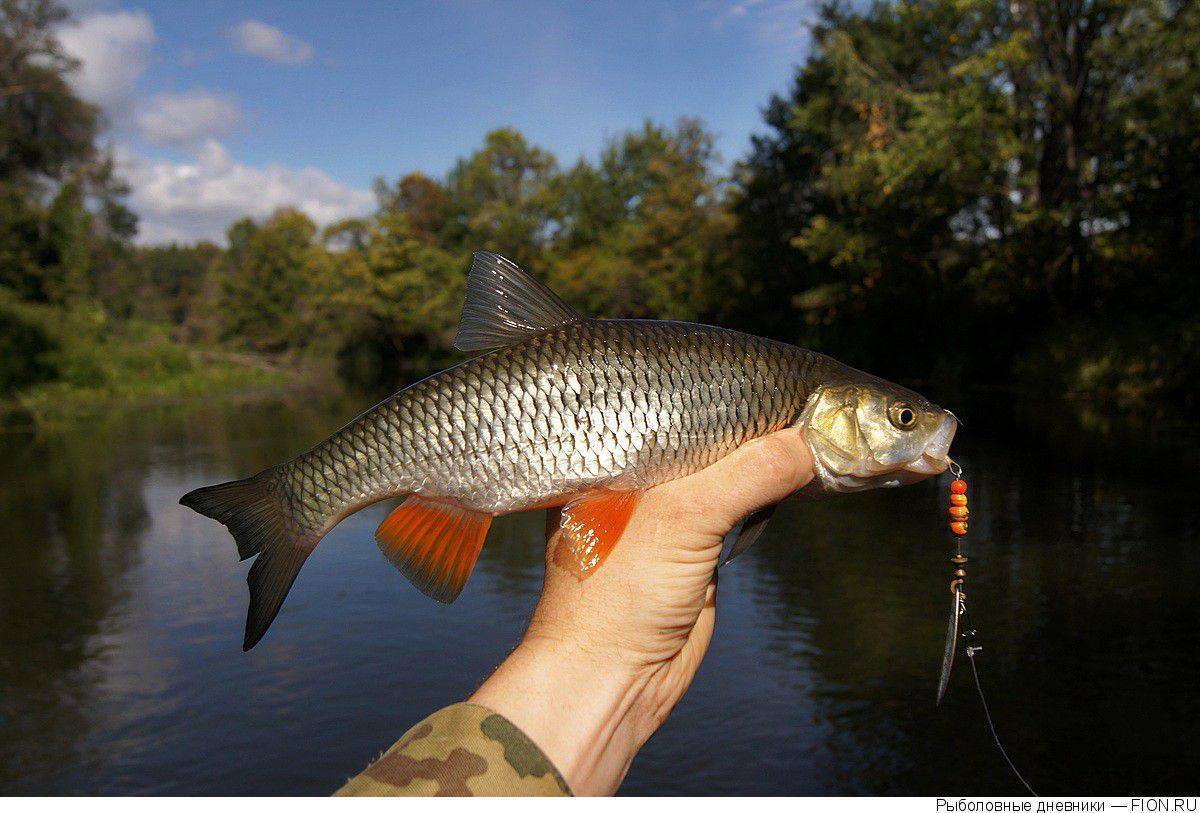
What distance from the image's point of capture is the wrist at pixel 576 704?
2.39 metres

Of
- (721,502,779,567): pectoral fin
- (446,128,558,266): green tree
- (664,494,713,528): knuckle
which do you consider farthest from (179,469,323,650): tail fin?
(446,128,558,266): green tree

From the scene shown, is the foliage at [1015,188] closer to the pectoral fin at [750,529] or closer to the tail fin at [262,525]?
the pectoral fin at [750,529]

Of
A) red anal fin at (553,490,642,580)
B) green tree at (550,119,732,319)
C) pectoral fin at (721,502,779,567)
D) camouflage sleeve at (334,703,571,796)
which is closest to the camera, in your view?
camouflage sleeve at (334,703,571,796)

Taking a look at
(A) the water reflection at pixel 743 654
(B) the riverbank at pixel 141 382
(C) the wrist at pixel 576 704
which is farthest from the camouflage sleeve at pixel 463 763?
(B) the riverbank at pixel 141 382

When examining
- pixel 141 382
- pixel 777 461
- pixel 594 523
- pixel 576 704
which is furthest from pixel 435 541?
pixel 141 382

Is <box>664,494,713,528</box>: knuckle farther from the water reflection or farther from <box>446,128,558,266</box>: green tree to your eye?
<box>446,128,558,266</box>: green tree

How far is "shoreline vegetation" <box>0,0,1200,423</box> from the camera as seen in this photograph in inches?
957

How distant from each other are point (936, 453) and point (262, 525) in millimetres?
1892

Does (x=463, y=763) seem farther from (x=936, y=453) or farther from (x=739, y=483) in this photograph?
(x=936, y=453)

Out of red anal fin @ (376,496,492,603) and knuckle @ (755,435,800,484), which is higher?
knuckle @ (755,435,800,484)

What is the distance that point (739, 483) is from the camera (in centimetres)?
274

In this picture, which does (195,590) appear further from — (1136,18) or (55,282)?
(55,282)

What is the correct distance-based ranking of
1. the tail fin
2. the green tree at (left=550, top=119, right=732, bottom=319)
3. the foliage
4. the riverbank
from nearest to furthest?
the tail fin < the foliage < the riverbank < the green tree at (left=550, top=119, right=732, bottom=319)

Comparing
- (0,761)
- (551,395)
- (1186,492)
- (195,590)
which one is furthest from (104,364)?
(551,395)
